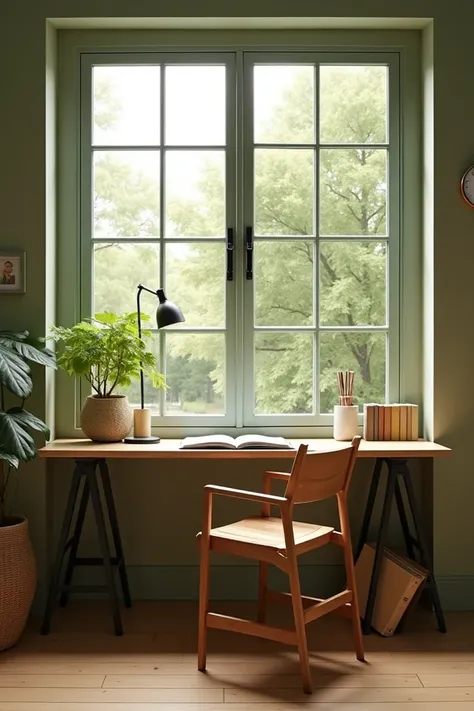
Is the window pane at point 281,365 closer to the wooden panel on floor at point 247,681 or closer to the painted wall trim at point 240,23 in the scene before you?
the wooden panel on floor at point 247,681

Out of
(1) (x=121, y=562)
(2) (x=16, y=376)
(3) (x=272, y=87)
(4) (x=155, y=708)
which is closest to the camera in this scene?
(4) (x=155, y=708)

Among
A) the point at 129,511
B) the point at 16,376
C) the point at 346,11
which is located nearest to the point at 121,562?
the point at 129,511

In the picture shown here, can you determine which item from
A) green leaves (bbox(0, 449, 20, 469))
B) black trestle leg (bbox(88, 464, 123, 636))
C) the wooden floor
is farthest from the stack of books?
green leaves (bbox(0, 449, 20, 469))

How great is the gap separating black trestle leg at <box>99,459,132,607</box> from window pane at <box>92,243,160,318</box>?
2.60 ft

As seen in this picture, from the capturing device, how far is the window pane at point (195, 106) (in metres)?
3.81

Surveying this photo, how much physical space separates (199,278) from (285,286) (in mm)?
441

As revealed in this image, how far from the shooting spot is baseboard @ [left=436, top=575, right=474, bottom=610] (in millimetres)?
3643

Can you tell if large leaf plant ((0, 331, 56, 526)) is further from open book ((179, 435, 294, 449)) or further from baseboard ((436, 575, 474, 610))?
baseboard ((436, 575, 474, 610))

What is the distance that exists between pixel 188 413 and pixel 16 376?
1026 millimetres

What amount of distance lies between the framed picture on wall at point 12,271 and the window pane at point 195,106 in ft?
3.16

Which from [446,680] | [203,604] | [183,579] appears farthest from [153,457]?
[446,680]

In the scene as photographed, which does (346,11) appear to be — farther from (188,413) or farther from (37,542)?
(37,542)

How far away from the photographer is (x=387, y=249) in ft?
12.6

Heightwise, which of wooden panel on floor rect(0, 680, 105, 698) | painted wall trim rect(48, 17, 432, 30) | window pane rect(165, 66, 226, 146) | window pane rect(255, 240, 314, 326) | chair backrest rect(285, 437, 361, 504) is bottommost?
wooden panel on floor rect(0, 680, 105, 698)
